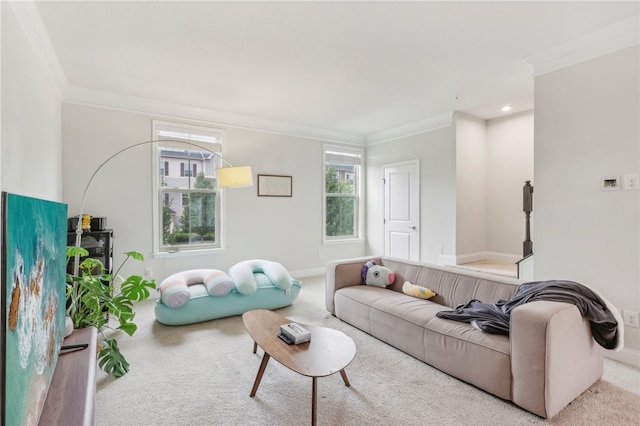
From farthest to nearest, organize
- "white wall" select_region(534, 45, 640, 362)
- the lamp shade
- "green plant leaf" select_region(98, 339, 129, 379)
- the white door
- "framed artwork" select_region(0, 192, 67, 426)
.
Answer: the white door, the lamp shade, "white wall" select_region(534, 45, 640, 362), "green plant leaf" select_region(98, 339, 129, 379), "framed artwork" select_region(0, 192, 67, 426)

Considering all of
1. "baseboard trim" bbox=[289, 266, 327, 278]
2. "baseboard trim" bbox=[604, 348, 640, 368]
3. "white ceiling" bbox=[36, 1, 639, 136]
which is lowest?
"baseboard trim" bbox=[604, 348, 640, 368]

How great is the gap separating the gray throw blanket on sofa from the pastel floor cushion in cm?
199

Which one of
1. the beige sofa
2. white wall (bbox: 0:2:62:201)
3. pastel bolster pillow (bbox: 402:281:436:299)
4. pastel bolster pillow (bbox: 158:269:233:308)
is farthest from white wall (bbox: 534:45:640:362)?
white wall (bbox: 0:2:62:201)

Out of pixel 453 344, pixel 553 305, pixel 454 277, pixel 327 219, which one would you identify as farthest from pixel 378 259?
pixel 327 219

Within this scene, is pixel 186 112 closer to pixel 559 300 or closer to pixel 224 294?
pixel 224 294

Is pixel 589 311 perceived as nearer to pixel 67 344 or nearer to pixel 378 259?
pixel 378 259

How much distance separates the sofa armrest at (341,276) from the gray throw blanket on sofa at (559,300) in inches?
50.9

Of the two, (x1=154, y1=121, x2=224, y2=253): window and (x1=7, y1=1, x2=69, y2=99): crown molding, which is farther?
(x1=154, y1=121, x2=224, y2=253): window

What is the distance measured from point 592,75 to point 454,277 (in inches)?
79.7

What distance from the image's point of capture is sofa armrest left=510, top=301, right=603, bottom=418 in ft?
5.60

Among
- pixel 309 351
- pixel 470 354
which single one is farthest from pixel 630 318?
pixel 309 351

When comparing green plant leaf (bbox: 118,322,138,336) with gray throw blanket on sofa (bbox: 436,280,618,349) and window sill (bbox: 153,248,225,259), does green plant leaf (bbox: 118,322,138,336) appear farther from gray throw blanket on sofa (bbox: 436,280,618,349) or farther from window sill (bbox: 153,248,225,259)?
gray throw blanket on sofa (bbox: 436,280,618,349)

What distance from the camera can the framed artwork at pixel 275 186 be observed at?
4898 mm

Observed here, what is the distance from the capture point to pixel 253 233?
4832 mm
